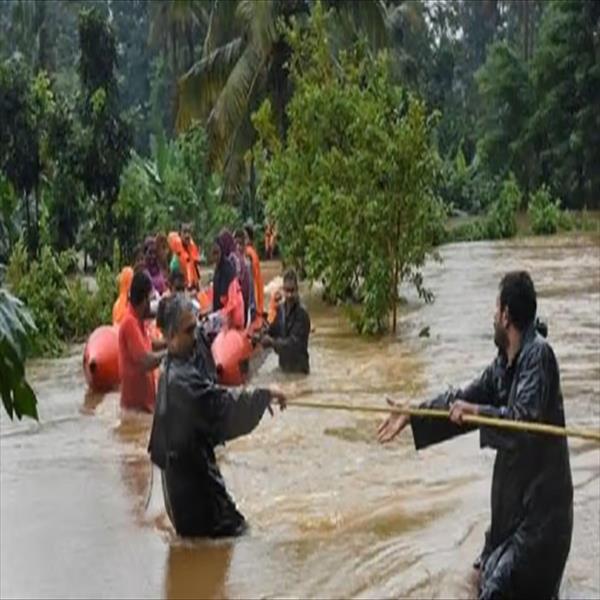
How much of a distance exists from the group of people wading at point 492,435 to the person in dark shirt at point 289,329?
2.58 m

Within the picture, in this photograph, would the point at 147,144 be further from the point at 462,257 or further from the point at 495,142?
the point at 462,257

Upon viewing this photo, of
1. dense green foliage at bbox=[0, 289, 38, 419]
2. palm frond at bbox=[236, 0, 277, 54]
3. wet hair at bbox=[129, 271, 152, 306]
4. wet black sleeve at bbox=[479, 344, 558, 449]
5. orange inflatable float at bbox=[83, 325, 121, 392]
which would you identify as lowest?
orange inflatable float at bbox=[83, 325, 121, 392]

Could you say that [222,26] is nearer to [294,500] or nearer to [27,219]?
[27,219]

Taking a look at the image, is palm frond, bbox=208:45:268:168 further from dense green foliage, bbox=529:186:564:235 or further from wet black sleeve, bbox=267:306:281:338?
wet black sleeve, bbox=267:306:281:338

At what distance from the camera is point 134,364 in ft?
33.7

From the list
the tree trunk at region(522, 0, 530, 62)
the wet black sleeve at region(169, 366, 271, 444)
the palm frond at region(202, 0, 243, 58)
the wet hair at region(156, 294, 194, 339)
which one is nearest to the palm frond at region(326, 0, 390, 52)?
the palm frond at region(202, 0, 243, 58)

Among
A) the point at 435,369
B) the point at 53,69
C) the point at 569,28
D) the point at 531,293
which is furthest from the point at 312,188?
the point at 53,69

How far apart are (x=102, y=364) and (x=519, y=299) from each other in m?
7.71

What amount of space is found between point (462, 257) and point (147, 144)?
33741 millimetres

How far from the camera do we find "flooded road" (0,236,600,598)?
22.4ft

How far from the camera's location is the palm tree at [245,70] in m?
23.9

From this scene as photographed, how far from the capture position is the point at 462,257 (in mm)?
27766

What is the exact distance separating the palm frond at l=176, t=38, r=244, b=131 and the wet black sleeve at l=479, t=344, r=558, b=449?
67.2 ft

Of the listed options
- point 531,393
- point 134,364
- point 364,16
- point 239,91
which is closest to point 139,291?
point 134,364
